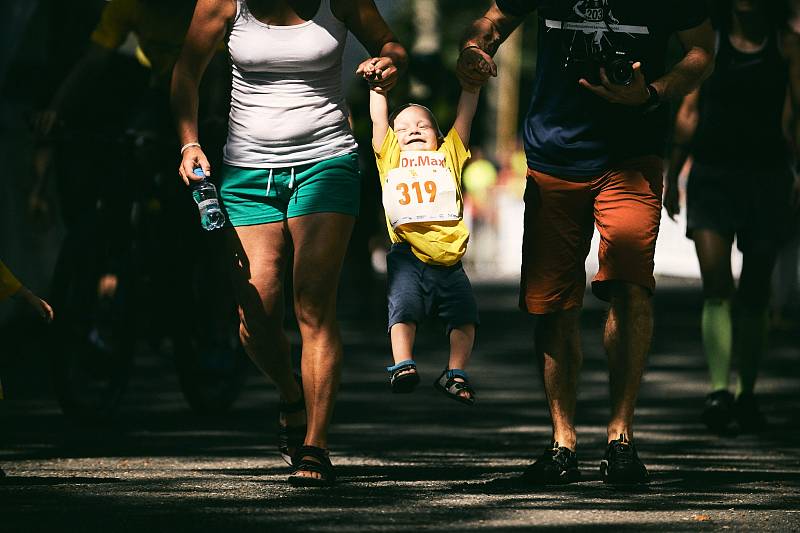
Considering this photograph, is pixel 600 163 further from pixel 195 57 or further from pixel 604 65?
pixel 195 57

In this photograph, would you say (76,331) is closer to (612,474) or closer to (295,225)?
(295,225)

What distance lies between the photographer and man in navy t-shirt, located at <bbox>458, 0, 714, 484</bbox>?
23.5 feet

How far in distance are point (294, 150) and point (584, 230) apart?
1.11m

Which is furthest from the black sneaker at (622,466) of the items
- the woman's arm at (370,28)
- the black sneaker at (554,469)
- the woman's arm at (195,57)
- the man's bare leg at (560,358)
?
the woman's arm at (195,57)

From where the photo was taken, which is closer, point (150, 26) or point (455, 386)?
point (455, 386)

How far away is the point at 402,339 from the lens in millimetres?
7148

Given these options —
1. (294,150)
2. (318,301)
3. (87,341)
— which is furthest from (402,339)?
(87,341)

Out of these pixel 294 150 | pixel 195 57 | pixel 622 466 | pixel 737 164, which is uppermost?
pixel 195 57

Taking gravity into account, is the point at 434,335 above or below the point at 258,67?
below

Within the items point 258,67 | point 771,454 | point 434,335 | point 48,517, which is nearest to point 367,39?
point 258,67

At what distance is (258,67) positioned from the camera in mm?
7129

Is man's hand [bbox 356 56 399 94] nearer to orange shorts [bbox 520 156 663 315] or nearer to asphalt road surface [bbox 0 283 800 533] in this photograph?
orange shorts [bbox 520 156 663 315]

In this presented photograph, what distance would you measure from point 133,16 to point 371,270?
27.0ft

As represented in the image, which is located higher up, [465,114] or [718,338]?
[465,114]
